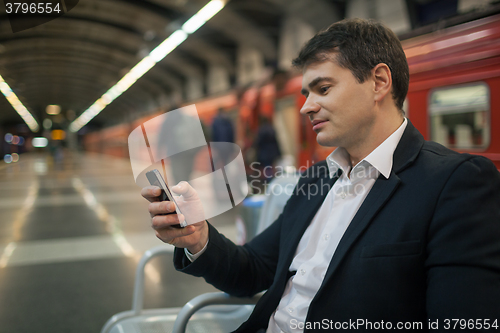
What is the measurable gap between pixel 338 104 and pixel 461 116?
304 cm

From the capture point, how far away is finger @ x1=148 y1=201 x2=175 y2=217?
2.92 feet

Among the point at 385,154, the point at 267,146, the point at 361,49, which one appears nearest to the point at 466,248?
the point at 385,154

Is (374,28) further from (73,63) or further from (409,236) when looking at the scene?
(73,63)

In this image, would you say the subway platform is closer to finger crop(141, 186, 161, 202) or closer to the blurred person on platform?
finger crop(141, 186, 161, 202)

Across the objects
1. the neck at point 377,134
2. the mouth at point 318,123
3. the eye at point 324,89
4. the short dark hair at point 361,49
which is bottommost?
the neck at point 377,134

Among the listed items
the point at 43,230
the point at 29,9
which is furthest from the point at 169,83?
the point at 29,9

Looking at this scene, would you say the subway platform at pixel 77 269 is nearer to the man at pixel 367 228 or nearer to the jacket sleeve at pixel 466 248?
the man at pixel 367 228

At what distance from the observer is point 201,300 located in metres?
1.31

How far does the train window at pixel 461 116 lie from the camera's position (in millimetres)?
3426

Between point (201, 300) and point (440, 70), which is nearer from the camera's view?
point (201, 300)

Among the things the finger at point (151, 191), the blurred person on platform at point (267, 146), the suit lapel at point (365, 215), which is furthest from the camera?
the blurred person on platform at point (267, 146)

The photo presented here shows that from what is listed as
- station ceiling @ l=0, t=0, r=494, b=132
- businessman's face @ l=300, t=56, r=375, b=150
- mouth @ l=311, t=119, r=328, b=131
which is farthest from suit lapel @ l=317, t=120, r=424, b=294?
station ceiling @ l=0, t=0, r=494, b=132

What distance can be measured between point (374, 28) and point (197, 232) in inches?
32.7

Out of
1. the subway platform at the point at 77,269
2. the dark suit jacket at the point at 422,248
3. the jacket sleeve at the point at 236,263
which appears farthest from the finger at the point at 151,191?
the dark suit jacket at the point at 422,248
